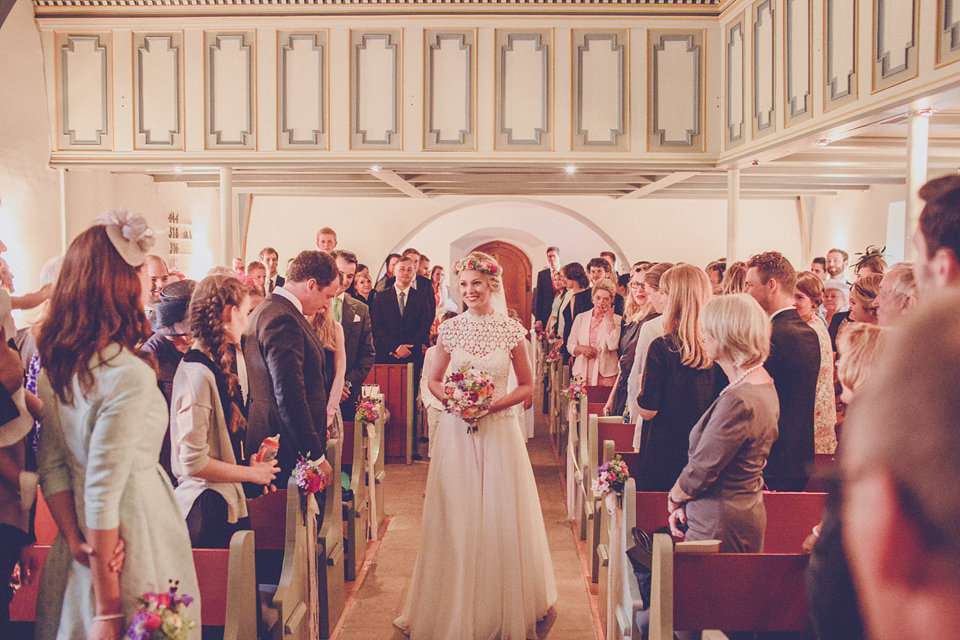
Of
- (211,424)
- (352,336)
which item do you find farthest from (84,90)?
(211,424)

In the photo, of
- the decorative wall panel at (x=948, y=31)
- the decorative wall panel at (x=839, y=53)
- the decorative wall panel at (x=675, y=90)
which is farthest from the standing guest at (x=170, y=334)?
the decorative wall panel at (x=675, y=90)

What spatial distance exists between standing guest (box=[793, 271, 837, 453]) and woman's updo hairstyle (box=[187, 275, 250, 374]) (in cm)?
296

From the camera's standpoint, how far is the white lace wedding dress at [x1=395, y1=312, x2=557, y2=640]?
138 inches

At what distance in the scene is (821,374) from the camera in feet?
13.0

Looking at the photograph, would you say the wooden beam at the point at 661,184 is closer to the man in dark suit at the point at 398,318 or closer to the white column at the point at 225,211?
the man in dark suit at the point at 398,318

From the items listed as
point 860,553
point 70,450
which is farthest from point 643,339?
point 860,553

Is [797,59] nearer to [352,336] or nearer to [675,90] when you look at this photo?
[675,90]

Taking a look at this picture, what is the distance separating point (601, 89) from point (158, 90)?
4.64 m

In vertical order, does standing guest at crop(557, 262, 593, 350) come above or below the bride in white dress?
above

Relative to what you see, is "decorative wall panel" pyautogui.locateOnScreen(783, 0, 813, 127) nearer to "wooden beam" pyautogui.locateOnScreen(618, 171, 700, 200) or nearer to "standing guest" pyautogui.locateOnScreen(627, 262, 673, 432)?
"wooden beam" pyautogui.locateOnScreen(618, 171, 700, 200)

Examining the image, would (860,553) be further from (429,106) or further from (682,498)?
(429,106)

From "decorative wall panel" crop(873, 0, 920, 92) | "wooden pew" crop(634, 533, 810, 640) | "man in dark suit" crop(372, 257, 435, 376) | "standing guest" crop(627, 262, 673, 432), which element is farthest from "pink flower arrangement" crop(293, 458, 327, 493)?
"man in dark suit" crop(372, 257, 435, 376)

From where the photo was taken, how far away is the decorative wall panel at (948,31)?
400 cm

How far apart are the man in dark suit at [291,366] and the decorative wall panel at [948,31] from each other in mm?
3556
